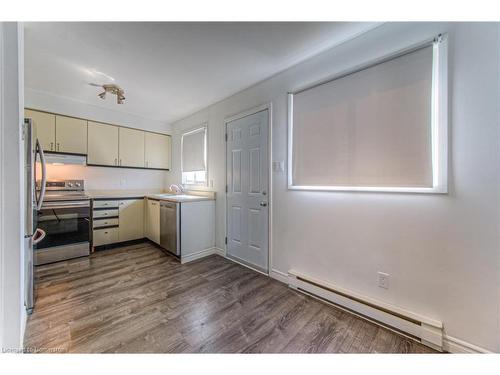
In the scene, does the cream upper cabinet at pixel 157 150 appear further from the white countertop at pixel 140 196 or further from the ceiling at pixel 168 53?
the ceiling at pixel 168 53

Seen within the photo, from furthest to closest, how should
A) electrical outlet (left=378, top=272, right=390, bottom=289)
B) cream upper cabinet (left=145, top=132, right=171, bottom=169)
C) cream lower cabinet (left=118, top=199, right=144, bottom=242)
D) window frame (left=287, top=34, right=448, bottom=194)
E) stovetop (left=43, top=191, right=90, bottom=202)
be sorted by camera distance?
cream upper cabinet (left=145, top=132, right=171, bottom=169) < cream lower cabinet (left=118, top=199, right=144, bottom=242) < stovetop (left=43, top=191, right=90, bottom=202) < electrical outlet (left=378, top=272, right=390, bottom=289) < window frame (left=287, top=34, right=448, bottom=194)

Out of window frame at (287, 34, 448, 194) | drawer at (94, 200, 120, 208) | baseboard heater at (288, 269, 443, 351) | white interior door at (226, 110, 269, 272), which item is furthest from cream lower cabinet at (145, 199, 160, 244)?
window frame at (287, 34, 448, 194)

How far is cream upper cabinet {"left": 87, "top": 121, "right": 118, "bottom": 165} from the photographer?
3279mm

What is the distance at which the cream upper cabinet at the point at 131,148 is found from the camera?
3.60 m

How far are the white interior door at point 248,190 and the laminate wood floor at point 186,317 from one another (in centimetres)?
33

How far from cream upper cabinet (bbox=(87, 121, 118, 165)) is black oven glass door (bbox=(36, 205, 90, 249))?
95cm

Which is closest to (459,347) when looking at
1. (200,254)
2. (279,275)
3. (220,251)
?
(279,275)

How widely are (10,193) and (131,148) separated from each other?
2.79 metres

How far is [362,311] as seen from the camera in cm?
161

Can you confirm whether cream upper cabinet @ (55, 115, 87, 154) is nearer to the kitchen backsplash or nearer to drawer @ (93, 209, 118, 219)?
the kitchen backsplash

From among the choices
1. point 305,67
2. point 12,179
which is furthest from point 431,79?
point 12,179

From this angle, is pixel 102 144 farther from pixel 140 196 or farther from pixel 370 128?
pixel 370 128

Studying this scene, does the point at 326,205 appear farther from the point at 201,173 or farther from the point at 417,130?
the point at 201,173

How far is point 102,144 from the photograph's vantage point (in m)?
3.39
